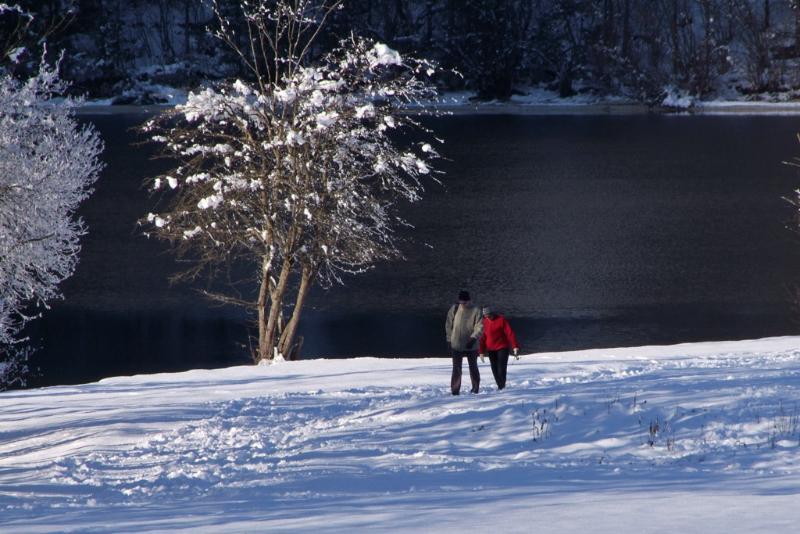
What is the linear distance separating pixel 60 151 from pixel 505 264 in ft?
57.3

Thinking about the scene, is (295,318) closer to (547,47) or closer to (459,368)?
(459,368)

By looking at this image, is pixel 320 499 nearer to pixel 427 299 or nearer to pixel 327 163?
pixel 327 163

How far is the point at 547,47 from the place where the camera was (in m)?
106

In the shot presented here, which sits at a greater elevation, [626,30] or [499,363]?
[626,30]

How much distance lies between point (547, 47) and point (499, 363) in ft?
311

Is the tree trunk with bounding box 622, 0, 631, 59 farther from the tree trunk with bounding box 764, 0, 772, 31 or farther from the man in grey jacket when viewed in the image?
the man in grey jacket

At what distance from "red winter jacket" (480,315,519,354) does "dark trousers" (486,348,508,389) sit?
0.12 m

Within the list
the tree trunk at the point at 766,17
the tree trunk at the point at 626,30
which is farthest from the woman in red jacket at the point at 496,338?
the tree trunk at the point at 766,17

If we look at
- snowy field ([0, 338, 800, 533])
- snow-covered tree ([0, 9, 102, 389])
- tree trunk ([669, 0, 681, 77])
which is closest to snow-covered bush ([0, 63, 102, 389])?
snow-covered tree ([0, 9, 102, 389])

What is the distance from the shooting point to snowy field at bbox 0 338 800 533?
26.5 feet

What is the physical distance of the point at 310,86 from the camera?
24609 millimetres

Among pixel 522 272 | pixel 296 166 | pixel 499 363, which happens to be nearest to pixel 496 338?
pixel 499 363

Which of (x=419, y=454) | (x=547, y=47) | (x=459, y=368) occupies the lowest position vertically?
(x=419, y=454)

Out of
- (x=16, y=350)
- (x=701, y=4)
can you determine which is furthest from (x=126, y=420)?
(x=701, y=4)
